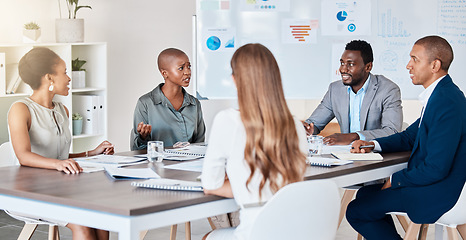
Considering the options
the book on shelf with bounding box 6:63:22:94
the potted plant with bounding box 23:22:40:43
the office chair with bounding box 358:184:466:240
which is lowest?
the office chair with bounding box 358:184:466:240

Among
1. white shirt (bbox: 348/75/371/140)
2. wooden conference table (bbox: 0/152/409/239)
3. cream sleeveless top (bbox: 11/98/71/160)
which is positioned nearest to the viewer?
wooden conference table (bbox: 0/152/409/239)

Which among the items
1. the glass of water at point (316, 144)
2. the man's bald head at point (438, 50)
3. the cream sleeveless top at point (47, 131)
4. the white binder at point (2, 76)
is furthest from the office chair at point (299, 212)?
the white binder at point (2, 76)

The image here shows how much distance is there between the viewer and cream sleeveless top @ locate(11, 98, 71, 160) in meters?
3.06

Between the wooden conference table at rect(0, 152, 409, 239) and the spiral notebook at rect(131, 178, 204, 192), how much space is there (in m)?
0.03

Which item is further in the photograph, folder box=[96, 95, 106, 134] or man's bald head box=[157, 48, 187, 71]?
folder box=[96, 95, 106, 134]

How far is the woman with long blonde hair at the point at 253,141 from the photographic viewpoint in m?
2.23

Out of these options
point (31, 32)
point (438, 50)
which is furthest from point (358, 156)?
point (31, 32)

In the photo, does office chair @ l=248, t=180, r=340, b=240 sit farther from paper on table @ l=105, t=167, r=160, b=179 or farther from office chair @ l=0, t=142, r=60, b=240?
office chair @ l=0, t=142, r=60, b=240

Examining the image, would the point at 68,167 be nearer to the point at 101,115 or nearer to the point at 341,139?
the point at 341,139

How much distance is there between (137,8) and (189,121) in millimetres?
2457

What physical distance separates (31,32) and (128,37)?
1.04m

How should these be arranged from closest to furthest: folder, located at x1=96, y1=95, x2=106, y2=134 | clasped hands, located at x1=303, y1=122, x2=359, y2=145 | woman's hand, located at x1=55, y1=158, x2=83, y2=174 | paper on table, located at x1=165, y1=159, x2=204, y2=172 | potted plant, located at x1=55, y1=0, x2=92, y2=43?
1. woman's hand, located at x1=55, y1=158, x2=83, y2=174
2. paper on table, located at x1=165, y1=159, x2=204, y2=172
3. clasped hands, located at x1=303, y1=122, x2=359, y2=145
4. potted plant, located at x1=55, y1=0, x2=92, y2=43
5. folder, located at x1=96, y1=95, x2=106, y2=134

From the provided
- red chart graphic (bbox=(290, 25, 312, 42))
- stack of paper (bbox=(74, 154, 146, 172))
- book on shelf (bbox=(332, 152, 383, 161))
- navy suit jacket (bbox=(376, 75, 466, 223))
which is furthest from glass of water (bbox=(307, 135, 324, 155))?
red chart graphic (bbox=(290, 25, 312, 42))

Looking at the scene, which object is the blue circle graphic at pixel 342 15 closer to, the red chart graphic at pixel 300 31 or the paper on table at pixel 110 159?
the red chart graphic at pixel 300 31
